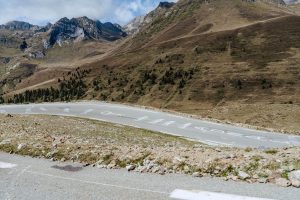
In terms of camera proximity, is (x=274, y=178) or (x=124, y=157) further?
(x=124, y=157)

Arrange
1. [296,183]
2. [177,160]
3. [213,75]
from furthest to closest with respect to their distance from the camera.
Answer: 1. [213,75]
2. [177,160]
3. [296,183]

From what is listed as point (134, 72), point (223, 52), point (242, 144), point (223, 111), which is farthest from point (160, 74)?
point (242, 144)

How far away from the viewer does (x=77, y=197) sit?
504 inches

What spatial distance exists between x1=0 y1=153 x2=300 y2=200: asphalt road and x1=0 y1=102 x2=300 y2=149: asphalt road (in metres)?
20.7

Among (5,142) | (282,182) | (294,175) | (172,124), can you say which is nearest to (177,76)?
(172,124)

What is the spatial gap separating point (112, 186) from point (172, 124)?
3333 centimetres

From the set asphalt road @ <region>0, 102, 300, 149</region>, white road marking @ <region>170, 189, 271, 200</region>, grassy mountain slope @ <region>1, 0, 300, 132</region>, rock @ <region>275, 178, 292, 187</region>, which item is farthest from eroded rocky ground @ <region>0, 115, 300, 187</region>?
grassy mountain slope @ <region>1, 0, 300, 132</region>

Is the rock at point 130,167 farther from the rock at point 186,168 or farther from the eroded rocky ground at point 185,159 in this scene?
the rock at point 186,168

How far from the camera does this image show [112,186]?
44.6ft

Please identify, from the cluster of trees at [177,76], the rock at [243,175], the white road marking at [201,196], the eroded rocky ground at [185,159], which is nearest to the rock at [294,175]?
the eroded rocky ground at [185,159]

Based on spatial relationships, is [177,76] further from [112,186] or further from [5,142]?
[112,186]

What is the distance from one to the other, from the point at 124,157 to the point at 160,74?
139m

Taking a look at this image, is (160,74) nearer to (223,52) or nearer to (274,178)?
(223,52)

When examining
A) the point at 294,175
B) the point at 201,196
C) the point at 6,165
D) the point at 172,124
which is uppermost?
the point at 294,175
